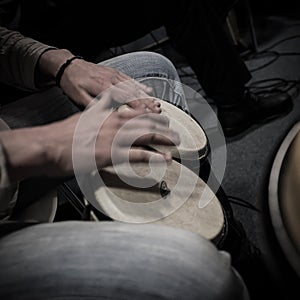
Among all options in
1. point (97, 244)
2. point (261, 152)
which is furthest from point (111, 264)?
point (261, 152)

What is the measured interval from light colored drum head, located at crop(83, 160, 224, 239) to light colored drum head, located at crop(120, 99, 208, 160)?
3 centimetres

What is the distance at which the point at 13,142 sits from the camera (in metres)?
0.59

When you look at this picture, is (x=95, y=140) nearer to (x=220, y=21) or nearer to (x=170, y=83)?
(x=170, y=83)

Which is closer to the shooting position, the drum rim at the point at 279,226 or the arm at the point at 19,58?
the drum rim at the point at 279,226

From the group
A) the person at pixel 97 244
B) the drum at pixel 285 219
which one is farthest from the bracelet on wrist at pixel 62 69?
the drum at pixel 285 219

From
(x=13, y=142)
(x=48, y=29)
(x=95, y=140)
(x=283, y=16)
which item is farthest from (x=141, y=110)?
(x=283, y=16)

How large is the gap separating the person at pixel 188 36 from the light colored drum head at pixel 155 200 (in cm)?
65

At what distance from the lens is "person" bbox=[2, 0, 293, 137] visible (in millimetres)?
1239

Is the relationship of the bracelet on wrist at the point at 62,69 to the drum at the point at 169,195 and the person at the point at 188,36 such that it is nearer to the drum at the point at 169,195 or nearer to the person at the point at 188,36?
the drum at the point at 169,195

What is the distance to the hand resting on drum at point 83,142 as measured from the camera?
0.60 metres

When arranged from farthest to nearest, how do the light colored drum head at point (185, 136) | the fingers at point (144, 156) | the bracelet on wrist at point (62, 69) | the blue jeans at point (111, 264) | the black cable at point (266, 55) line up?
1. the black cable at point (266, 55)
2. the bracelet on wrist at point (62, 69)
3. the light colored drum head at point (185, 136)
4. the fingers at point (144, 156)
5. the blue jeans at point (111, 264)

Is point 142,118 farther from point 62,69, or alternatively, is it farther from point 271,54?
point 271,54

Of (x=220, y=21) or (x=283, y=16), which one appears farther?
(x=283, y=16)

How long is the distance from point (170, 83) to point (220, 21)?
0.56 m
